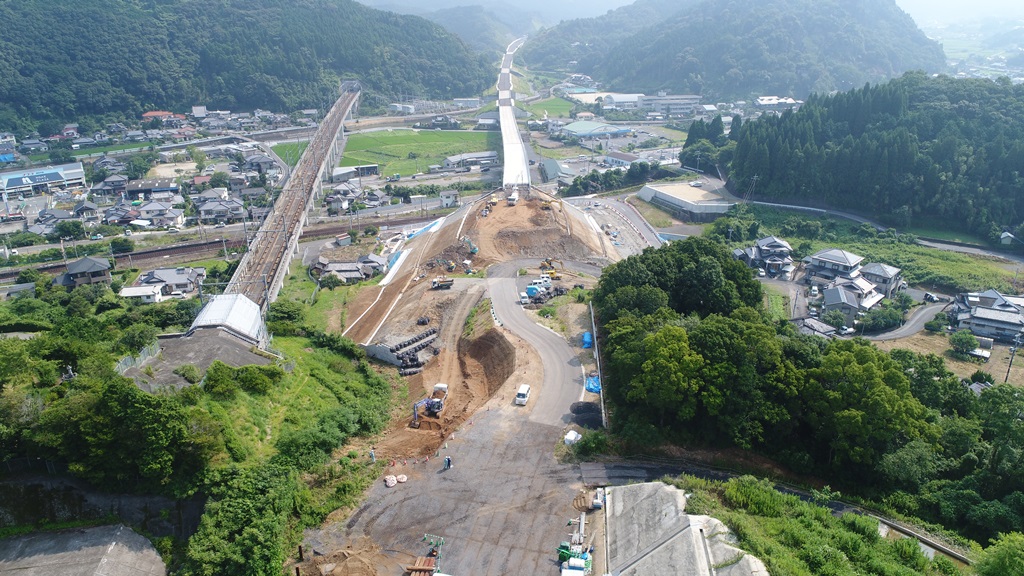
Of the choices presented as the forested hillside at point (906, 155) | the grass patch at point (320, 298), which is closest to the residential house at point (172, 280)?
the grass patch at point (320, 298)

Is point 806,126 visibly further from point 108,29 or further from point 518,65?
point 518,65

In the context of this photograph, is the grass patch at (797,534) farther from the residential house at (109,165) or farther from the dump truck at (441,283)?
the residential house at (109,165)

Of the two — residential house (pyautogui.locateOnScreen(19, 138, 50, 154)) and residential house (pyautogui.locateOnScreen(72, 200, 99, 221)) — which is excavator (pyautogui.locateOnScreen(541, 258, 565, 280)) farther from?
residential house (pyautogui.locateOnScreen(19, 138, 50, 154))

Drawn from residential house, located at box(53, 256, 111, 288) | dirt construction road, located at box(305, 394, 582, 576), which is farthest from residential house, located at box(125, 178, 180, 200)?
dirt construction road, located at box(305, 394, 582, 576)

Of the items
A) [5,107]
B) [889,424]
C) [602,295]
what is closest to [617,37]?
[5,107]

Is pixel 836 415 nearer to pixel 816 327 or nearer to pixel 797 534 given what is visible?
pixel 797 534

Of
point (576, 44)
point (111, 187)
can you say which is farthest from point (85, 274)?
point (576, 44)
